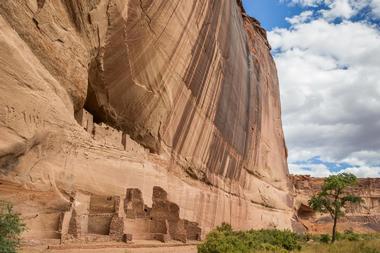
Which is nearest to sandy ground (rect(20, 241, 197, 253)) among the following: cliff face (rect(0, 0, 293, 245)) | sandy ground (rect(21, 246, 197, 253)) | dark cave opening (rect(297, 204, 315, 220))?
sandy ground (rect(21, 246, 197, 253))

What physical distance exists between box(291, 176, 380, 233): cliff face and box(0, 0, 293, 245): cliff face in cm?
2475

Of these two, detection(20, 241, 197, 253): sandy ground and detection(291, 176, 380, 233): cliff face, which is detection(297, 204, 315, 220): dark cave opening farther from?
detection(20, 241, 197, 253): sandy ground

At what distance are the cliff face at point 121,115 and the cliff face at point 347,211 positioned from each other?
24.7m

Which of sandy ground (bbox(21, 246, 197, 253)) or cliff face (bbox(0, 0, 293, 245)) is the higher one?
cliff face (bbox(0, 0, 293, 245))

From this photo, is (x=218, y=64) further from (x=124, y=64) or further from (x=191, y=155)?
(x=124, y=64)

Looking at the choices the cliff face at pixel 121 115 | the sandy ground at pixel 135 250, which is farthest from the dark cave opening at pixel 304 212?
the sandy ground at pixel 135 250

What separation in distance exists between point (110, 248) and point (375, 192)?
172ft

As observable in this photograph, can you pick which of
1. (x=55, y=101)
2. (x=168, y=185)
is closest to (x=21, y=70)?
(x=55, y=101)

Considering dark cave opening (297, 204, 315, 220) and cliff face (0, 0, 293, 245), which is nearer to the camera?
cliff face (0, 0, 293, 245)

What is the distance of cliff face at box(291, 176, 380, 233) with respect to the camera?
52.2 m

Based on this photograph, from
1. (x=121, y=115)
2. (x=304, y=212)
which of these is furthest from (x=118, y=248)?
(x=304, y=212)

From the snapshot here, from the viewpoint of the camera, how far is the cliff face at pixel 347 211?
5222cm

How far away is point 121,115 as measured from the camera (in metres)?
18.5

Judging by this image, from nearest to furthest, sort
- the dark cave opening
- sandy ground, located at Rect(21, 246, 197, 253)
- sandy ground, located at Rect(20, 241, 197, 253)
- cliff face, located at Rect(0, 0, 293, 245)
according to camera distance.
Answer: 1. sandy ground, located at Rect(21, 246, 197, 253)
2. sandy ground, located at Rect(20, 241, 197, 253)
3. cliff face, located at Rect(0, 0, 293, 245)
4. the dark cave opening
